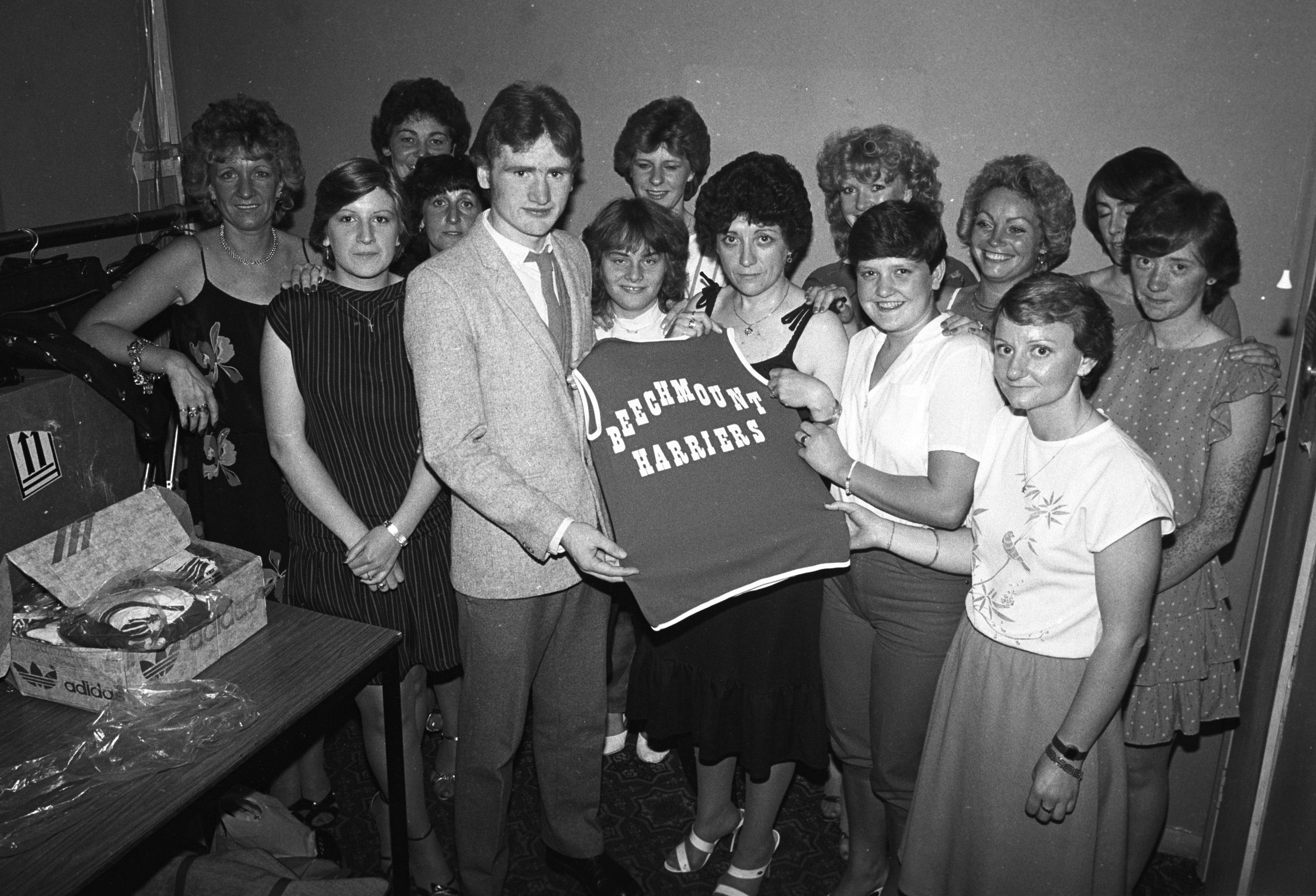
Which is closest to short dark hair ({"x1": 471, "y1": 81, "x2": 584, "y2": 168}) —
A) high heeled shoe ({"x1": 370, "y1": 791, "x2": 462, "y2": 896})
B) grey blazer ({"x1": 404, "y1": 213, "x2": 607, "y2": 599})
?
grey blazer ({"x1": 404, "y1": 213, "x2": 607, "y2": 599})

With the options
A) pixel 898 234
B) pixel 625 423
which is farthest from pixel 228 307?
pixel 898 234

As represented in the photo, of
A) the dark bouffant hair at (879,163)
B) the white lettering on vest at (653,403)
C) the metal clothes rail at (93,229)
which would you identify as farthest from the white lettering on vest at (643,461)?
the metal clothes rail at (93,229)

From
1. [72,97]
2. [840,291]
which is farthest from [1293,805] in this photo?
[72,97]

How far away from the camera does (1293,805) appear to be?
2152mm

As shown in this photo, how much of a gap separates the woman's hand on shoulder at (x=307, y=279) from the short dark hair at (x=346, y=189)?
6cm

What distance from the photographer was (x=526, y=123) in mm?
2191

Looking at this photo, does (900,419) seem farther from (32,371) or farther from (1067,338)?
(32,371)

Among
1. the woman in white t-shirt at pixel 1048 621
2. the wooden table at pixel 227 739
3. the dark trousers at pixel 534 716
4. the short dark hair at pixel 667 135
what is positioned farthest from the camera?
the short dark hair at pixel 667 135

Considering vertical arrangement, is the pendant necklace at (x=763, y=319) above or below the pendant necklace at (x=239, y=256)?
below

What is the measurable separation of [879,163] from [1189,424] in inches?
48.2

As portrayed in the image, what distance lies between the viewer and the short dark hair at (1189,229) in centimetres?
226

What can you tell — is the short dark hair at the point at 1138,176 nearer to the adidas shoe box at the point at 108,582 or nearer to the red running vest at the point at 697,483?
the red running vest at the point at 697,483

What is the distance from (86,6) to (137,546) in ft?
8.51

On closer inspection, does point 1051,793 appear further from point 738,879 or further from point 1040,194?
point 1040,194
